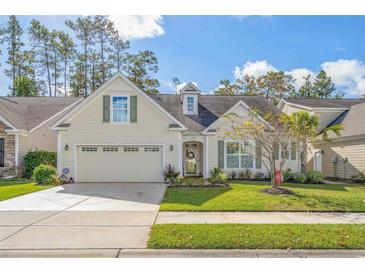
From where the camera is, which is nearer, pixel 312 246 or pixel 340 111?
pixel 312 246

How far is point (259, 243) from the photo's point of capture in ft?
17.3

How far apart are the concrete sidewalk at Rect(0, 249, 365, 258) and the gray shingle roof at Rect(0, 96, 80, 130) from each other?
14.8 metres

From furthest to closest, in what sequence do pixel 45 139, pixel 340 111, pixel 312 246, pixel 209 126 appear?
pixel 340 111
pixel 45 139
pixel 209 126
pixel 312 246

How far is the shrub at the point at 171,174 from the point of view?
14539mm

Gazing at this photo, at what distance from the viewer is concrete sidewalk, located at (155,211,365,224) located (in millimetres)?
6965

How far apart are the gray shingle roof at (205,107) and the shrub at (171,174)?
3.17m

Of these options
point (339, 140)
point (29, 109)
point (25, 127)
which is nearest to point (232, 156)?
point (339, 140)

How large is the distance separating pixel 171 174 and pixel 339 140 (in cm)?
1143

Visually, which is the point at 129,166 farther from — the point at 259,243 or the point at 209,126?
the point at 259,243

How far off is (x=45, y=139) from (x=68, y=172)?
5671mm

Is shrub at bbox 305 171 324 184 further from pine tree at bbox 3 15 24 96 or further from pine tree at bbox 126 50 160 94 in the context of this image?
pine tree at bbox 3 15 24 96

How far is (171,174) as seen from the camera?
14633mm

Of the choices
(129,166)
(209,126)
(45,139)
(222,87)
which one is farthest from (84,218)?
(222,87)

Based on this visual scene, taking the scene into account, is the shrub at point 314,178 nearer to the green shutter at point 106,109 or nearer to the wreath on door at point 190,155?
the wreath on door at point 190,155
